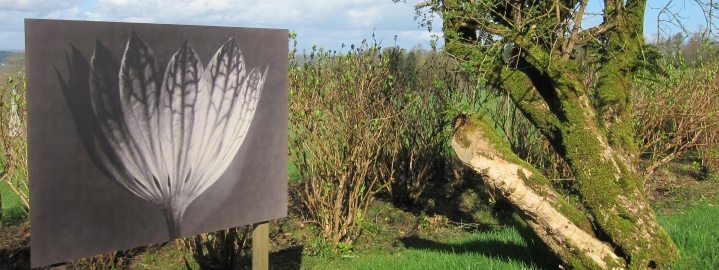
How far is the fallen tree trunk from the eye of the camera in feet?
14.5

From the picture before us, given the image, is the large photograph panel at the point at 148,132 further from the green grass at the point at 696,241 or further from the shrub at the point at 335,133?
the green grass at the point at 696,241

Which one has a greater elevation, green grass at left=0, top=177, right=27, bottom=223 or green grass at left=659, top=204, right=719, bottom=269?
green grass at left=659, top=204, right=719, bottom=269

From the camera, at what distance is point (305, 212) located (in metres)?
8.20

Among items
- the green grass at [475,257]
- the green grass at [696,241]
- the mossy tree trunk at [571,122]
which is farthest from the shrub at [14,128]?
the green grass at [696,241]

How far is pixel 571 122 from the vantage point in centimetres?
488

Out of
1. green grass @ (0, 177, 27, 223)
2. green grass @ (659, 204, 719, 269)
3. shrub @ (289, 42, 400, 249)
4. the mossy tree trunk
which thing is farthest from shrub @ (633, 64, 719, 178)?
green grass @ (0, 177, 27, 223)

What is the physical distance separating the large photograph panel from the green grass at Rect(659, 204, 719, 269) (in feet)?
9.65

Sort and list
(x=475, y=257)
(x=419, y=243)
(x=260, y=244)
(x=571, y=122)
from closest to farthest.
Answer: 1. (x=260, y=244)
2. (x=571, y=122)
3. (x=475, y=257)
4. (x=419, y=243)

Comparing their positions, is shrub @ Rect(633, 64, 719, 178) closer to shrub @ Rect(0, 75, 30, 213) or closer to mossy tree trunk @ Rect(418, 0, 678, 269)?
mossy tree trunk @ Rect(418, 0, 678, 269)

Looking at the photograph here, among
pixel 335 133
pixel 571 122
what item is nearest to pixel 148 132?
pixel 571 122

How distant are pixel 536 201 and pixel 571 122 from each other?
33.7 inches

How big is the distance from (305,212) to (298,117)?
223 centimetres

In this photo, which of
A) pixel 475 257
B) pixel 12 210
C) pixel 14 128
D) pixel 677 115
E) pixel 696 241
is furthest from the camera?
pixel 677 115

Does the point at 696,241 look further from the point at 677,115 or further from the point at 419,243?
the point at 677,115
